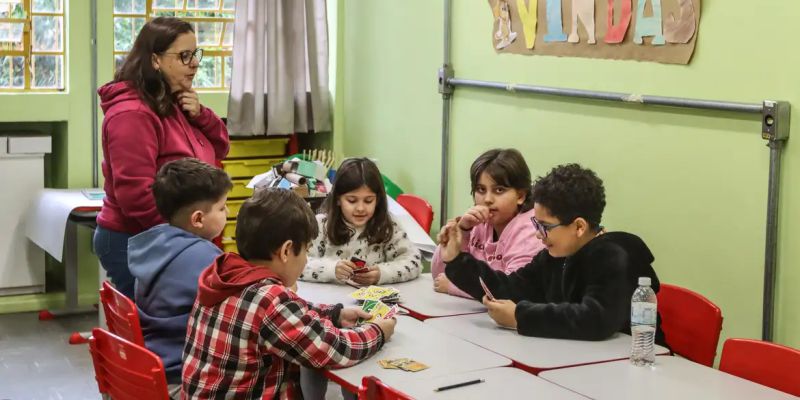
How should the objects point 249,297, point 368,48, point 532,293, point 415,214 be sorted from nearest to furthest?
point 249,297
point 532,293
point 415,214
point 368,48

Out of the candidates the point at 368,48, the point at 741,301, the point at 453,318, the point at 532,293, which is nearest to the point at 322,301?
the point at 453,318

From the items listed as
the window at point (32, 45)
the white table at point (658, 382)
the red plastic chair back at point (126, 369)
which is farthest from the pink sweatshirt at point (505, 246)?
the window at point (32, 45)

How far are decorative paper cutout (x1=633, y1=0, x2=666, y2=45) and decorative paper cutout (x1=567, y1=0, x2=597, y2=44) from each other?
243 millimetres

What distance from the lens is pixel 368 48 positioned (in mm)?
5762

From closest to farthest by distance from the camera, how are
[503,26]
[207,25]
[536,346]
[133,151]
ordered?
[536,346] < [133,151] < [503,26] < [207,25]

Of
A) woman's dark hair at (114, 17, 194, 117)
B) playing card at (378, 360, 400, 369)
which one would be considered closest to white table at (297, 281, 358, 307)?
playing card at (378, 360, 400, 369)

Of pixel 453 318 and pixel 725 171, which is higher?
pixel 725 171

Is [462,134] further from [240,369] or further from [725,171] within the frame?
[240,369]

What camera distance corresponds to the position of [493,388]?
2.44 m

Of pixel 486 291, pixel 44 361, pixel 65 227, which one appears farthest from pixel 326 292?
pixel 65 227

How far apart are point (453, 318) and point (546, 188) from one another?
0.49 m

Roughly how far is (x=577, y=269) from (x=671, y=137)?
1.00 meters

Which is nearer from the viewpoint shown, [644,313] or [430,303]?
[644,313]

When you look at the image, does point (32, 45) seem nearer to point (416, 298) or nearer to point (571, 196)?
point (416, 298)
